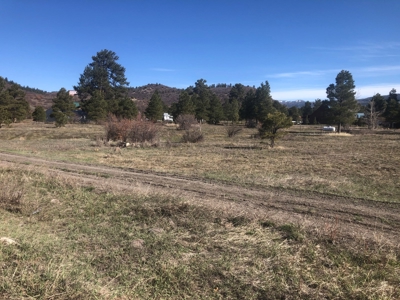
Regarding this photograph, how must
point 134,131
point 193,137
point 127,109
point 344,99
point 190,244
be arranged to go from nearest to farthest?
point 190,244, point 134,131, point 193,137, point 344,99, point 127,109

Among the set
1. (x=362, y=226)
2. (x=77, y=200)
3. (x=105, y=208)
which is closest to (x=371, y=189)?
(x=362, y=226)

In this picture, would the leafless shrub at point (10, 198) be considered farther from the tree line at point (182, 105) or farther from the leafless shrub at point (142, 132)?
the tree line at point (182, 105)

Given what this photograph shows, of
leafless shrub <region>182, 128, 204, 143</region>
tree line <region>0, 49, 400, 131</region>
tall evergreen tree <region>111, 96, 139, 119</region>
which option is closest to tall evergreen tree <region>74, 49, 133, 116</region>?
tree line <region>0, 49, 400, 131</region>

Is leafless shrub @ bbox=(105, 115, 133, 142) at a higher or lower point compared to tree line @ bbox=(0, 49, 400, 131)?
lower

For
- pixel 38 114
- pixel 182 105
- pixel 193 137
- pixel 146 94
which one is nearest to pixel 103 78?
pixel 38 114

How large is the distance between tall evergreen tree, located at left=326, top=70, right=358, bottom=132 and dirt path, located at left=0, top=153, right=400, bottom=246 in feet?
124

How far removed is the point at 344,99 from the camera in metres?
42.2

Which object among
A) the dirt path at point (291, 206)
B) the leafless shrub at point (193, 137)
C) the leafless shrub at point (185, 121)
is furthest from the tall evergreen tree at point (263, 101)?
the dirt path at point (291, 206)

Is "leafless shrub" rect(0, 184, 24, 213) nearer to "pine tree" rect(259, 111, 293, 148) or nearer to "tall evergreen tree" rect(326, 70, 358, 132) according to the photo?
"pine tree" rect(259, 111, 293, 148)

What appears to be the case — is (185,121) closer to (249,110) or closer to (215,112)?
(215,112)

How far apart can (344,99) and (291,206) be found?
1594 inches

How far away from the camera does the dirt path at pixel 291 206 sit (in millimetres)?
5430

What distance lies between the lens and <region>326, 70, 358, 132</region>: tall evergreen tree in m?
41.8

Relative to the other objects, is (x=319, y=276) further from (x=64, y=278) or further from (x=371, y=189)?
(x=371, y=189)
